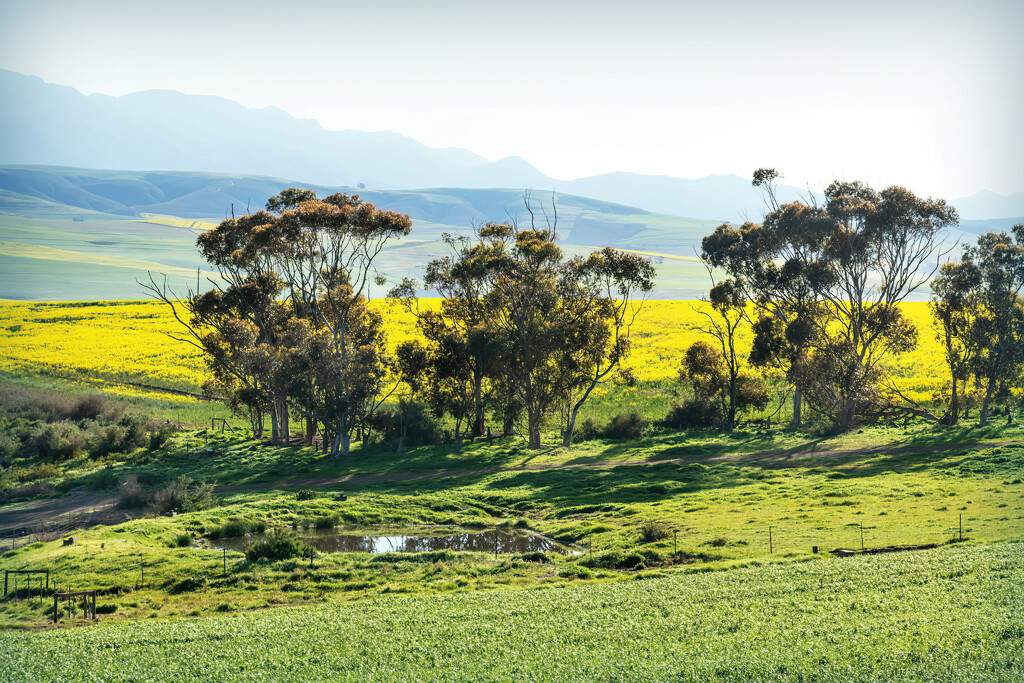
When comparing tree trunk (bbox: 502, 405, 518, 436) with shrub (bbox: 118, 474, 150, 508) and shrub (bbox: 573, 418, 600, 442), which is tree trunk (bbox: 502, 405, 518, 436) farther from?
shrub (bbox: 118, 474, 150, 508)

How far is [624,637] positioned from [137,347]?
80.4 meters

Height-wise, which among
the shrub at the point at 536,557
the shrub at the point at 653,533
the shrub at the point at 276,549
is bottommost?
the shrub at the point at 536,557

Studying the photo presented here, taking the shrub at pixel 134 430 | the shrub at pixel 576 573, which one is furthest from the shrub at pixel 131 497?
the shrub at pixel 576 573

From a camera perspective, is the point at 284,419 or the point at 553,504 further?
the point at 284,419

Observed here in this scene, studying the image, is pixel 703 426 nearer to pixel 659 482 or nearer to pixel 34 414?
pixel 659 482

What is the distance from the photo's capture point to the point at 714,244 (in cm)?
5400

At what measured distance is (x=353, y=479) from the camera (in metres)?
39.8

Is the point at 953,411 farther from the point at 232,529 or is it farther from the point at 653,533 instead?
the point at 232,529

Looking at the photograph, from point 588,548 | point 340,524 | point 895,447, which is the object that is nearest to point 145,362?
point 340,524

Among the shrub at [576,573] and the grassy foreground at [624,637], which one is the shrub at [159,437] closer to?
the grassy foreground at [624,637]

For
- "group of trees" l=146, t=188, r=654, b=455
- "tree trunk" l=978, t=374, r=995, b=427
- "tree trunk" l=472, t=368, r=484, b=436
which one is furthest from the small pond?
"tree trunk" l=978, t=374, r=995, b=427

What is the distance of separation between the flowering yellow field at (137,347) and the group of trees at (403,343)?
68.8 feet

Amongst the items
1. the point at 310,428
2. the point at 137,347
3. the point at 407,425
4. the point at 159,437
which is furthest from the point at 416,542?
the point at 137,347

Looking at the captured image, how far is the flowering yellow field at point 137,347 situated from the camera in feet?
224
